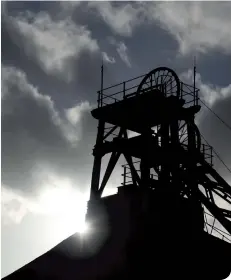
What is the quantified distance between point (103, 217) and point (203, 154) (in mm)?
6969

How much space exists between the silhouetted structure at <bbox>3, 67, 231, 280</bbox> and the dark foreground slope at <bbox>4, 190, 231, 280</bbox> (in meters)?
0.05

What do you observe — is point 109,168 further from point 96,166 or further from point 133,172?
point 133,172

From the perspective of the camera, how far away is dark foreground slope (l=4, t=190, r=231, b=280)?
92.0 feet

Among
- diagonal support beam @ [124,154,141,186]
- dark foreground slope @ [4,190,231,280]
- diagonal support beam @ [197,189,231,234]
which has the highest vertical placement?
diagonal support beam @ [124,154,141,186]

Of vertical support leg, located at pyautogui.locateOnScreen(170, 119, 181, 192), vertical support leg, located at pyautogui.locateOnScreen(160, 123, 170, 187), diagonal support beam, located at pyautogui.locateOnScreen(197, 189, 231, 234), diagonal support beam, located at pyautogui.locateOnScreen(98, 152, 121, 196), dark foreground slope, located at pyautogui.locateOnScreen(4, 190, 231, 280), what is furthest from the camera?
diagonal support beam, located at pyautogui.locateOnScreen(98, 152, 121, 196)

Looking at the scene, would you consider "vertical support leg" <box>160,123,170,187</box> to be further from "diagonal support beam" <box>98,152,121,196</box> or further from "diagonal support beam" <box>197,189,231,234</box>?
"diagonal support beam" <box>98,152,121,196</box>

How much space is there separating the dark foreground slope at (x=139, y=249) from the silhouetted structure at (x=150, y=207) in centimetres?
5

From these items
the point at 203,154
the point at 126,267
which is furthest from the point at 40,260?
the point at 203,154

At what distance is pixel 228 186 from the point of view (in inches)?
1208

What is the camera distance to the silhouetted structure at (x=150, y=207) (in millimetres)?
28359

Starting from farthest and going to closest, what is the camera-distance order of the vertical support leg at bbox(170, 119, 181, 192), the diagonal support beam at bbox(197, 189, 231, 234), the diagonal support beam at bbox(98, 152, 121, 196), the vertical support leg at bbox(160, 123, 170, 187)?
the diagonal support beam at bbox(98, 152, 121, 196)
the vertical support leg at bbox(160, 123, 170, 187)
the vertical support leg at bbox(170, 119, 181, 192)
the diagonal support beam at bbox(197, 189, 231, 234)

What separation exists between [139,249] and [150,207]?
220 centimetres

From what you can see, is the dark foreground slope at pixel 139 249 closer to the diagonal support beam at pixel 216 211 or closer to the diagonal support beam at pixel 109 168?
the diagonal support beam at pixel 216 211

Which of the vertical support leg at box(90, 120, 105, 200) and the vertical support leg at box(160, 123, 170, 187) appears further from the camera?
the vertical support leg at box(90, 120, 105, 200)
